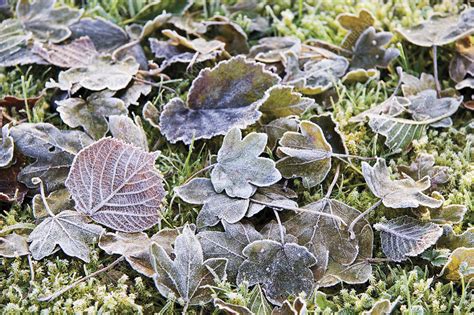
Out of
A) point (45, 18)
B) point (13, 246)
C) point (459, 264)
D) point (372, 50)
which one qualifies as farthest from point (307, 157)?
point (45, 18)

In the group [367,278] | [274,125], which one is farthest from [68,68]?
[367,278]

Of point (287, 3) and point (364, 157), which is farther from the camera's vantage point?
point (287, 3)

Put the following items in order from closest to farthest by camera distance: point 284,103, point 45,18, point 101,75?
point 284,103
point 101,75
point 45,18

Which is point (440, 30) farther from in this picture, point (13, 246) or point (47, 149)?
point (13, 246)

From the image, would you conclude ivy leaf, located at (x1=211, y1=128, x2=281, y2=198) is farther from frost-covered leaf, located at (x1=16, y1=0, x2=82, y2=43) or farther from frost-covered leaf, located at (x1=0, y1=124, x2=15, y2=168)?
frost-covered leaf, located at (x1=16, y1=0, x2=82, y2=43)

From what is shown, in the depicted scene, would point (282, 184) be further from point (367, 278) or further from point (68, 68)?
point (68, 68)

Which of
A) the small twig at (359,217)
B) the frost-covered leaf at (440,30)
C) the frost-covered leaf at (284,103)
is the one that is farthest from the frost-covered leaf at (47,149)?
the frost-covered leaf at (440,30)
